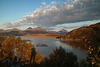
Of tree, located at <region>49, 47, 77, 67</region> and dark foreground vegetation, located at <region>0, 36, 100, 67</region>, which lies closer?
tree, located at <region>49, 47, 77, 67</region>

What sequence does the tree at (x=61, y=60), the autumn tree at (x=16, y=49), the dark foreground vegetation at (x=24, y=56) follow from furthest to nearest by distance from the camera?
the autumn tree at (x=16, y=49), the dark foreground vegetation at (x=24, y=56), the tree at (x=61, y=60)

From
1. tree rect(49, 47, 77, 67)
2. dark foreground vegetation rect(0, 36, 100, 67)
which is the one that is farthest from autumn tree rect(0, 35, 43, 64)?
tree rect(49, 47, 77, 67)

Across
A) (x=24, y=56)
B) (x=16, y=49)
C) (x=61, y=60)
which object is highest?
(x=16, y=49)

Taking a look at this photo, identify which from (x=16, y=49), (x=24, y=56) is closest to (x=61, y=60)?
(x=24, y=56)

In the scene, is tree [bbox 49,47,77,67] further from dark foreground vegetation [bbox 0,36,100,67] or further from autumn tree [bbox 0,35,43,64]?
autumn tree [bbox 0,35,43,64]

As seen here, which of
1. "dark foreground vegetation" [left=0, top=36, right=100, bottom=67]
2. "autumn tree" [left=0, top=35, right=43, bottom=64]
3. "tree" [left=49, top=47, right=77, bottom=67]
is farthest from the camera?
"autumn tree" [left=0, top=35, right=43, bottom=64]

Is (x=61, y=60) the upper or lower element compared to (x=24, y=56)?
lower

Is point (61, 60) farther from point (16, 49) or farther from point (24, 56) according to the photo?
point (16, 49)

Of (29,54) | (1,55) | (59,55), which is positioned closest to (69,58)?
(59,55)

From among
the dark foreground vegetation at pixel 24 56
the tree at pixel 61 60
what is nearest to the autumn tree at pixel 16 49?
the dark foreground vegetation at pixel 24 56

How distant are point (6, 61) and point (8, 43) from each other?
4.69 m

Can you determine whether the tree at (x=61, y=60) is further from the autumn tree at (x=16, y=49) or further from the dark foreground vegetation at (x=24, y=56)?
the autumn tree at (x=16, y=49)

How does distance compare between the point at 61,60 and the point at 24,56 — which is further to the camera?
the point at 24,56

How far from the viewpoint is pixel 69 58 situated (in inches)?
858
